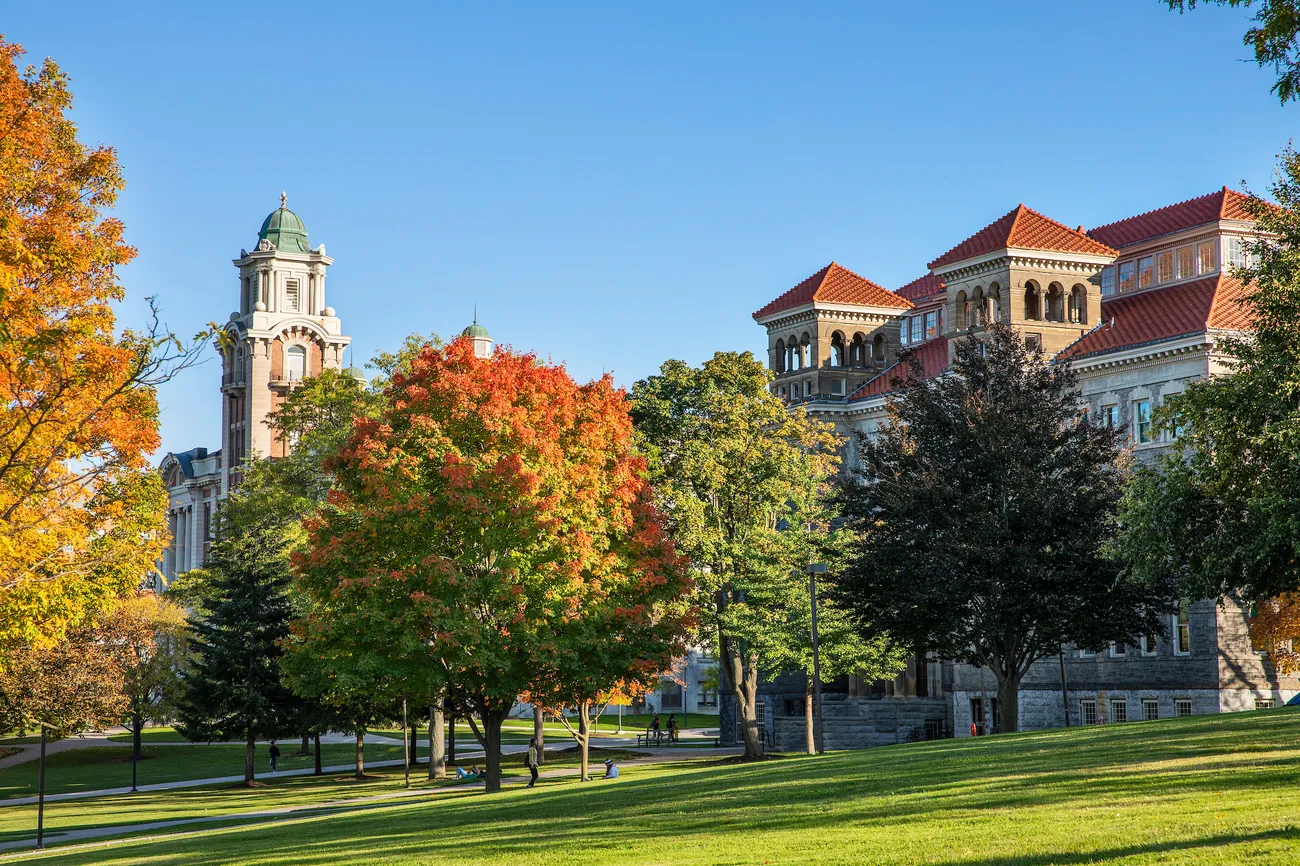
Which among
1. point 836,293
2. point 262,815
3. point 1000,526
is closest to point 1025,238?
point 836,293

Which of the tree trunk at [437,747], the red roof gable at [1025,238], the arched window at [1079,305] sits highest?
the red roof gable at [1025,238]

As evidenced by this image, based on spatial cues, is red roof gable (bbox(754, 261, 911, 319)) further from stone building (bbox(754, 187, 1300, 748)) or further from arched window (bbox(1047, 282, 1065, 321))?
arched window (bbox(1047, 282, 1065, 321))

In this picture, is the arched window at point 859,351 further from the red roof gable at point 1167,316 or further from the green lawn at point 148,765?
the green lawn at point 148,765

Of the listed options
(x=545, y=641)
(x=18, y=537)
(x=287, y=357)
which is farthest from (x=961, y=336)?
(x=287, y=357)

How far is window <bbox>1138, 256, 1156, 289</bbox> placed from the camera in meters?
70.1

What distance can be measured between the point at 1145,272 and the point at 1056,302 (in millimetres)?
4398

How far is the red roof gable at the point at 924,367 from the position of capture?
75.6 m

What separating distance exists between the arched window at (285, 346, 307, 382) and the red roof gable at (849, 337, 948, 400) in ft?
267

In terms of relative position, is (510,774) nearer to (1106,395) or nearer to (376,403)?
(376,403)

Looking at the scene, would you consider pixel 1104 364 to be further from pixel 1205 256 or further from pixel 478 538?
pixel 478 538

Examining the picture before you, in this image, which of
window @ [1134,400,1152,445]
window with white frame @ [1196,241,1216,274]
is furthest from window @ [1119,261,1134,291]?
window @ [1134,400,1152,445]

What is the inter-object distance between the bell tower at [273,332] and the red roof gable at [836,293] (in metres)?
72.0

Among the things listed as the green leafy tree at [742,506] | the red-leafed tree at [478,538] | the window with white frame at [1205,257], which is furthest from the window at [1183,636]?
the red-leafed tree at [478,538]

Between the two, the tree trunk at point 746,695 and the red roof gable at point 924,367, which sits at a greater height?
the red roof gable at point 924,367
